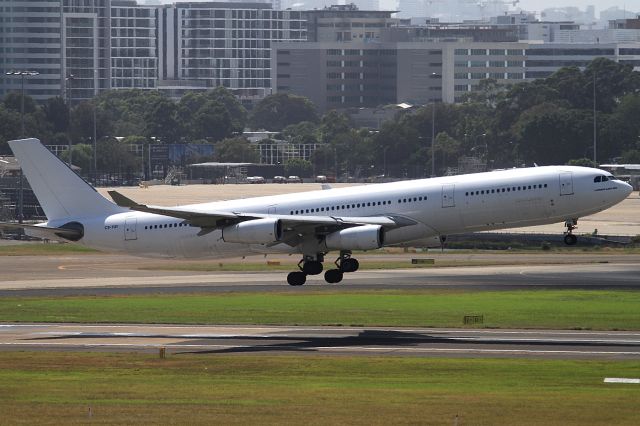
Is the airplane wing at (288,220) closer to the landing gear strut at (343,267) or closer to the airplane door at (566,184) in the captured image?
the landing gear strut at (343,267)

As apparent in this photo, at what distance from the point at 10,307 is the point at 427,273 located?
3494 cm

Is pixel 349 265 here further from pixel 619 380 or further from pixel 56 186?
pixel 619 380

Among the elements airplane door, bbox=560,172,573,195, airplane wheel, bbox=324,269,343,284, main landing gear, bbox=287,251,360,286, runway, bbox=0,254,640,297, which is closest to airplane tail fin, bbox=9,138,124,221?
main landing gear, bbox=287,251,360,286

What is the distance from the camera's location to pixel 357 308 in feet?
286

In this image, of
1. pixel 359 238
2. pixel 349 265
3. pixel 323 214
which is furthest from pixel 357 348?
pixel 323 214

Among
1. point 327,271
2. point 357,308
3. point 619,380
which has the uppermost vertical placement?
point 327,271

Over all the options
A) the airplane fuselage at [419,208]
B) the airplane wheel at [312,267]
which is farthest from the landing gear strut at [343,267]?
the airplane fuselage at [419,208]

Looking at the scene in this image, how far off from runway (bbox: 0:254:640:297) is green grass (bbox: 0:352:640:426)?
3586 cm

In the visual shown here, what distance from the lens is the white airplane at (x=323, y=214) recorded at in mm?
77250

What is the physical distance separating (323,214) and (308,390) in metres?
25.4

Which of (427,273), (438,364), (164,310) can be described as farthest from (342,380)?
(427,273)

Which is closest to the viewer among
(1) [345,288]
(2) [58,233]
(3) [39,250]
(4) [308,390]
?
(4) [308,390]

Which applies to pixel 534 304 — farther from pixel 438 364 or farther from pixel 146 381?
pixel 146 381

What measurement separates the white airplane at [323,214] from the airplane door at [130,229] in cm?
6
